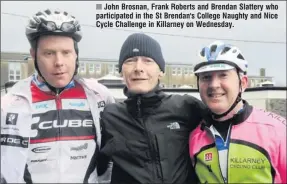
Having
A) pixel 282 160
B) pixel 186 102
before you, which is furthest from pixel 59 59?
pixel 282 160

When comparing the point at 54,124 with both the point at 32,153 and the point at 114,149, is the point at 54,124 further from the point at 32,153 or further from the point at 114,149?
the point at 114,149

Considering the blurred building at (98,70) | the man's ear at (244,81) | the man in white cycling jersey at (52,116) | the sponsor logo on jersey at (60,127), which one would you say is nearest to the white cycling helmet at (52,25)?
the man in white cycling jersey at (52,116)

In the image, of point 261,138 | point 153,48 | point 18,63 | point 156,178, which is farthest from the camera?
point 18,63

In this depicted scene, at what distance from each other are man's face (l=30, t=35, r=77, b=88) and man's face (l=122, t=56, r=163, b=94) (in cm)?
54

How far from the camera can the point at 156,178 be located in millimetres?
3707

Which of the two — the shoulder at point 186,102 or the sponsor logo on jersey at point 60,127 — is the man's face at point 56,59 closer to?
the sponsor logo on jersey at point 60,127

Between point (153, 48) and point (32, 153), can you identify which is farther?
point (153, 48)

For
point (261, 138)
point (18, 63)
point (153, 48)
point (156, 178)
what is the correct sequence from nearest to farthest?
point (261, 138), point (156, 178), point (153, 48), point (18, 63)

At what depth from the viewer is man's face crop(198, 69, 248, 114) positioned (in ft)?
12.1

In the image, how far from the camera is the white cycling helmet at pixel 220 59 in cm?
373

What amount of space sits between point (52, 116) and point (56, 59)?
0.54 meters

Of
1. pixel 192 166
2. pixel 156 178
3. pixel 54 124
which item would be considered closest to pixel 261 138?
pixel 192 166

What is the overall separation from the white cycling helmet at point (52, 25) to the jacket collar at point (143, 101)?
81 centimetres

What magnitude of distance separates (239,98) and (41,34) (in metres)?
2.00
